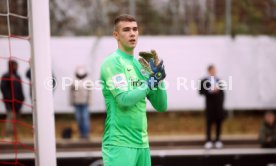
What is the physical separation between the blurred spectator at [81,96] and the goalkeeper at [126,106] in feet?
15.5

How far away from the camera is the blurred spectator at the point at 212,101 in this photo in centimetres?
779

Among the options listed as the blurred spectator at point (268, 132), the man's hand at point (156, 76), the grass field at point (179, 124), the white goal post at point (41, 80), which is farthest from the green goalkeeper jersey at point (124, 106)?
the grass field at point (179, 124)

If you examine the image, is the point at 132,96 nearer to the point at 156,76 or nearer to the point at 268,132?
the point at 156,76

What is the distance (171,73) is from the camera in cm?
969

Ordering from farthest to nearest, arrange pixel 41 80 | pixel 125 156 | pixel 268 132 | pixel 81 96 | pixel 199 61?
pixel 199 61 → pixel 81 96 → pixel 268 132 → pixel 41 80 → pixel 125 156

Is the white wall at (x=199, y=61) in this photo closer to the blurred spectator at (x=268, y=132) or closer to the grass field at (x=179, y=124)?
the grass field at (x=179, y=124)

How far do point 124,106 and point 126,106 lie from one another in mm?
14

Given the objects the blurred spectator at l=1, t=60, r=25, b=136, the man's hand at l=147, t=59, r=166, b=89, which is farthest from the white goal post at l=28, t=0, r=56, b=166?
the blurred spectator at l=1, t=60, r=25, b=136

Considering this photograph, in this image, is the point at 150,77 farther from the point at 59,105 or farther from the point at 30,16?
the point at 59,105

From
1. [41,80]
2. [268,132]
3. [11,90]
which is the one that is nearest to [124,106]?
[41,80]

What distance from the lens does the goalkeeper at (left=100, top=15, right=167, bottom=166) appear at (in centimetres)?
341

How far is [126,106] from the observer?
3.43 metres

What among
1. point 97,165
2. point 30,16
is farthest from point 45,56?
point 97,165

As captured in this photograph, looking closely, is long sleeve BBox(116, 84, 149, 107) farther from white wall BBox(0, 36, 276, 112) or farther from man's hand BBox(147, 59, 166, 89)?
white wall BBox(0, 36, 276, 112)
